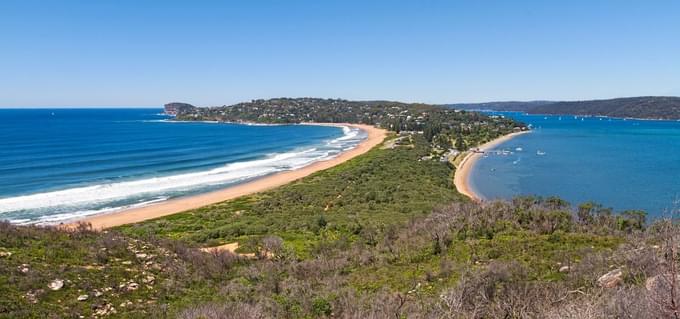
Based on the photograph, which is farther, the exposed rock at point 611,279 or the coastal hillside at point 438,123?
the coastal hillside at point 438,123

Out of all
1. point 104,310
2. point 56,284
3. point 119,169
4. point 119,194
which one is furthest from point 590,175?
point 119,169

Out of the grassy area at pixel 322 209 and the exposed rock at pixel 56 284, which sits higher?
the exposed rock at pixel 56 284

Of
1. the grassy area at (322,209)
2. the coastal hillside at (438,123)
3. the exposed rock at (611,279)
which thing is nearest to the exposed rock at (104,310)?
the grassy area at (322,209)

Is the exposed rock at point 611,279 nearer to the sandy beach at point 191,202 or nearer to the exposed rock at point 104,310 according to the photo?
the exposed rock at point 104,310

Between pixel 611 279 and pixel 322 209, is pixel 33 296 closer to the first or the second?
pixel 611 279

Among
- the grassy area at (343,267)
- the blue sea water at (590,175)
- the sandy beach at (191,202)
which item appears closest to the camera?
the grassy area at (343,267)

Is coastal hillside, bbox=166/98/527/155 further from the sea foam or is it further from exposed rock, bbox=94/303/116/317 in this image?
exposed rock, bbox=94/303/116/317
